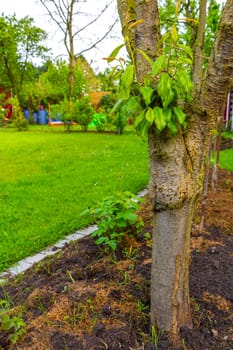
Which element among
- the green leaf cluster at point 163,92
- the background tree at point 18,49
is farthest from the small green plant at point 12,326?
the background tree at point 18,49

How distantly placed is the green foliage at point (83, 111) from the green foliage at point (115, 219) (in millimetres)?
10831

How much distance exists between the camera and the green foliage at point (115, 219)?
2281mm

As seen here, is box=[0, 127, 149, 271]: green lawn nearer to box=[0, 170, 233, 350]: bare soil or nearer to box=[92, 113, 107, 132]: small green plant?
box=[0, 170, 233, 350]: bare soil

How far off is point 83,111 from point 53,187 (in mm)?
8872

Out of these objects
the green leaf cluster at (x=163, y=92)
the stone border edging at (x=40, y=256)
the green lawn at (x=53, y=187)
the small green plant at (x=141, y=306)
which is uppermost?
the green leaf cluster at (x=163, y=92)

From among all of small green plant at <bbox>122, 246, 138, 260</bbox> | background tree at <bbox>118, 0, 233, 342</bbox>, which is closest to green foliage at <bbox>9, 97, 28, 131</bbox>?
small green plant at <bbox>122, 246, 138, 260</bbox>

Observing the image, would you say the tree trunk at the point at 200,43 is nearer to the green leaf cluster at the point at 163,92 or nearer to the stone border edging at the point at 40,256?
the green leaf cluster at the point at 163,92

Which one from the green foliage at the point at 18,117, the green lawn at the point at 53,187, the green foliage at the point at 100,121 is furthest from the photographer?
the green foliage at the point at 18,117

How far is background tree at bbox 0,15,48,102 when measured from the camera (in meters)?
23.7

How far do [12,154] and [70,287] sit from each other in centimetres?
658

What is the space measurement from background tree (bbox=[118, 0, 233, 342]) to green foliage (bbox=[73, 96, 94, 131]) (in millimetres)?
11662

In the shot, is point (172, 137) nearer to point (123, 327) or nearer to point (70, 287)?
point (123, 327)

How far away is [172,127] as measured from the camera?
1.16m

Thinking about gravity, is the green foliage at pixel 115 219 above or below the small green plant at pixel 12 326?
above
